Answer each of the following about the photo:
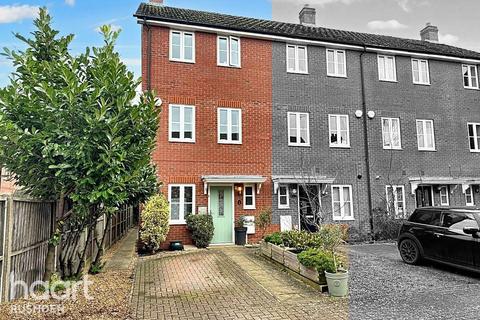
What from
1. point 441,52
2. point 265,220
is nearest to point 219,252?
point 265,220

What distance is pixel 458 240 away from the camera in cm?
870

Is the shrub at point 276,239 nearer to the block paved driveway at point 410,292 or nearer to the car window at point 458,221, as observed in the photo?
the block paved driveway at point 410,292

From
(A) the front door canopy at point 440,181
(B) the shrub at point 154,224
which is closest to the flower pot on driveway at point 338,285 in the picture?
(B) the shrub at point 154,224

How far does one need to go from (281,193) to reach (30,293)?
10.1m

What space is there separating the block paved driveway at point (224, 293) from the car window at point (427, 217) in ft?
14.6

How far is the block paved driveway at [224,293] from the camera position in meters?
6.07

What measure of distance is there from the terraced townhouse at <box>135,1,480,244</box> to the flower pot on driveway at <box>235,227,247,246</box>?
379 mm

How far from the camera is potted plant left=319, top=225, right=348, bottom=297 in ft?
23.1

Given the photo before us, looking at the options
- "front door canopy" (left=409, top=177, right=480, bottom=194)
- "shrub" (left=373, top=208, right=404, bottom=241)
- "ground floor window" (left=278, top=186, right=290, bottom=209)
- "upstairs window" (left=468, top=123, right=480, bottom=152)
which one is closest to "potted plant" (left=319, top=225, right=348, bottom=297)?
"ground floor window" (left=278, top=186, right=290, bottom=209)

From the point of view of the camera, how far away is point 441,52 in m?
17.7

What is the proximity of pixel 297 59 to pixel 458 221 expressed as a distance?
976 centimetres

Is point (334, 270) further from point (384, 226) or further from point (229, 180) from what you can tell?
point (384, 226)

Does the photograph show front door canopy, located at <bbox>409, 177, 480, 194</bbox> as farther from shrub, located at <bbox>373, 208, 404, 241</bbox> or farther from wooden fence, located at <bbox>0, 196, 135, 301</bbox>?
wooden fence, located at <bbox>0, 196, 135, 301</bbox>

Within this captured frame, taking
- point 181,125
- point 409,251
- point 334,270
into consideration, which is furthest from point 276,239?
point 181,125
